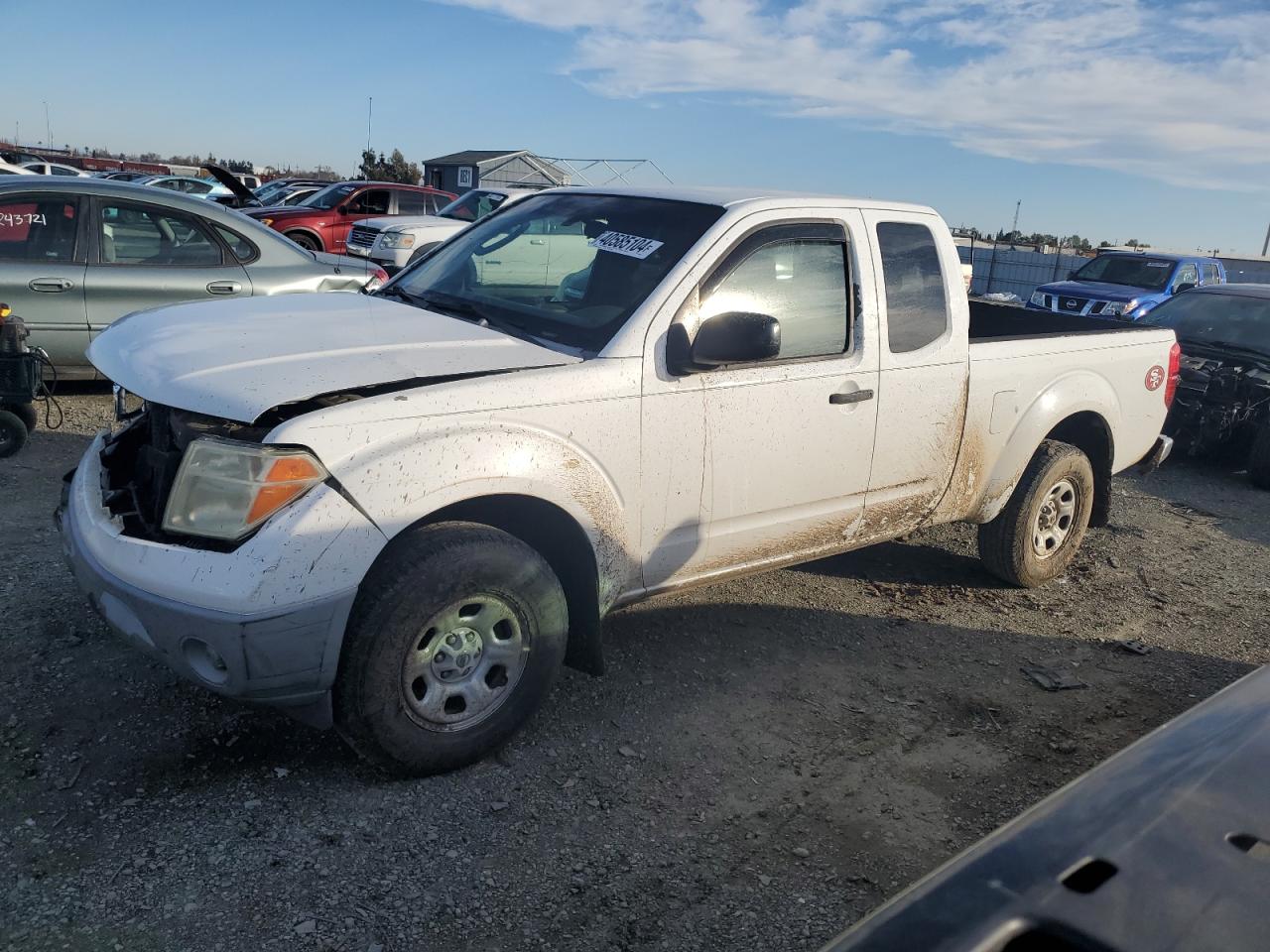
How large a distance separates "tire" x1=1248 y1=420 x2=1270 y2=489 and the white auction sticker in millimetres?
6494

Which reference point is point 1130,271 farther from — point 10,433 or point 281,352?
point 281,352

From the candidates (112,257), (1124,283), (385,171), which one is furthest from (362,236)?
(385,171)

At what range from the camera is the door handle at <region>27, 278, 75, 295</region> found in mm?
6700

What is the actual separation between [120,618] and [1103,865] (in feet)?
8.81

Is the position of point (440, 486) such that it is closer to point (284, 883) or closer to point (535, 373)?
point (535, 373)

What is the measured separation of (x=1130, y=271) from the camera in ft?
53.0

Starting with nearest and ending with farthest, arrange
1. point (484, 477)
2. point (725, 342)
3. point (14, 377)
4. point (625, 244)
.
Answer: point (484, 477), point (725, 342), point (625, 244), point (14, 377)

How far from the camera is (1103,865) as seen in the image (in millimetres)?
1524

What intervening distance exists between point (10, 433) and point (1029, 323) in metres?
6.15

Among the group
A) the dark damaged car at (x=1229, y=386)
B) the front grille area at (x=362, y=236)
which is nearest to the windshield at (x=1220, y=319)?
the dark damaged car at (x=1229, y=386)

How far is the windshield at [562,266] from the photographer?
3750mm

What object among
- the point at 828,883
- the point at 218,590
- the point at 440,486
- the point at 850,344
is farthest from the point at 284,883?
the point at 850,344

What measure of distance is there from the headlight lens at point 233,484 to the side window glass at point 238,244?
4.99 metres

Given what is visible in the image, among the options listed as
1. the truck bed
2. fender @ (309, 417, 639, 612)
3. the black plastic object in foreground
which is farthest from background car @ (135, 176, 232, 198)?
the black plastic object in foreground
